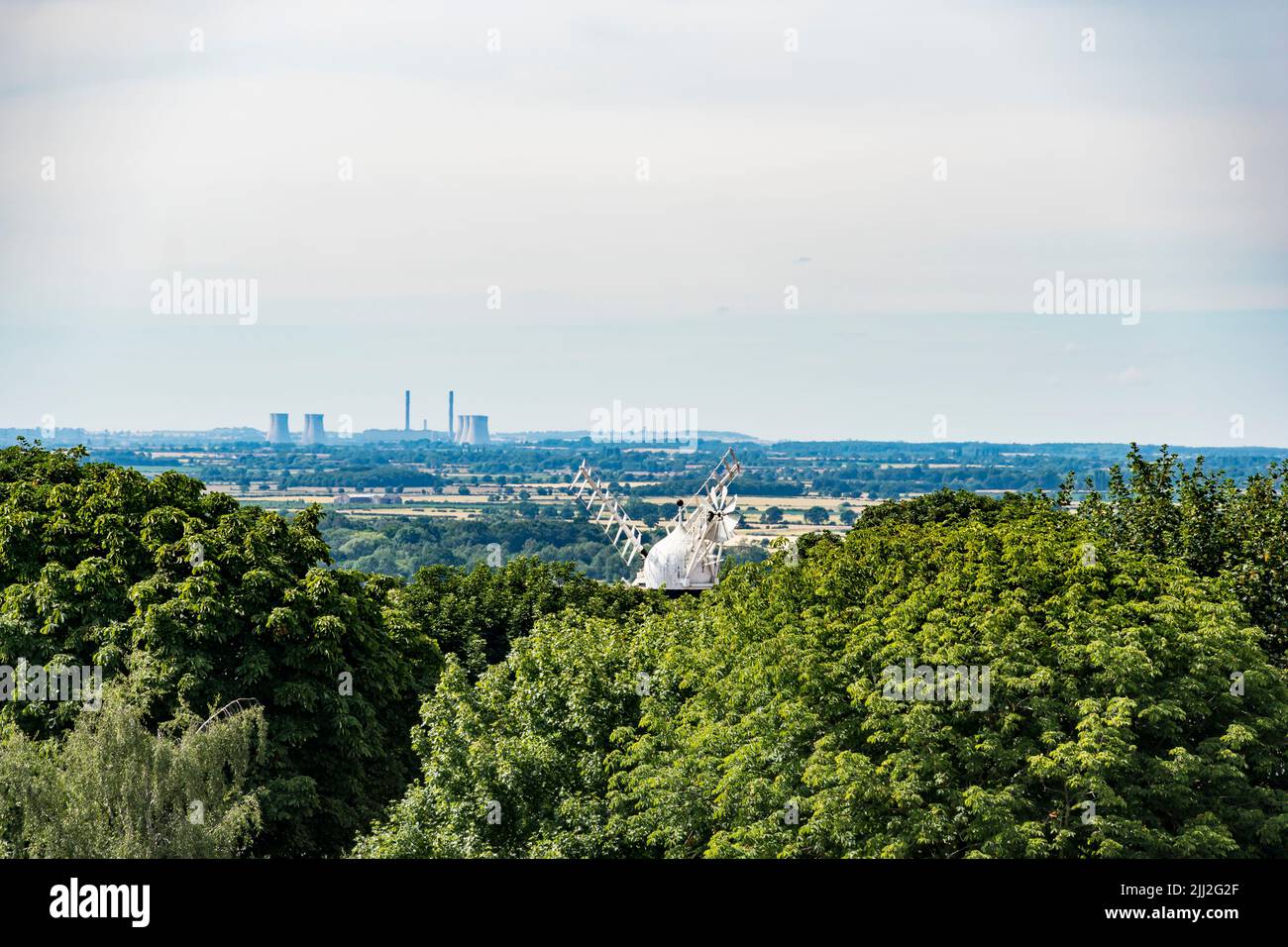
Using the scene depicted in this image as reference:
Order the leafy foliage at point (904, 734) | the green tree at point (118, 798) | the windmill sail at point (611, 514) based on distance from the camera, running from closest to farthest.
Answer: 1. the green tree at point (118, 798)
2. the leafy foliage at point (904, 734)
3. the windmill sail at point (611, 514)

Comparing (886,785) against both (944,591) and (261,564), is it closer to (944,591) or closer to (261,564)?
(944,591)

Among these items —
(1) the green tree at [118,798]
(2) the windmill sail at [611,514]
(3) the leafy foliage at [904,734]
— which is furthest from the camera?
→ (2) the windmill sail at [611,514]

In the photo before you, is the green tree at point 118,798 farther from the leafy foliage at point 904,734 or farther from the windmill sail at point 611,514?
the windmill sail at point 611,514

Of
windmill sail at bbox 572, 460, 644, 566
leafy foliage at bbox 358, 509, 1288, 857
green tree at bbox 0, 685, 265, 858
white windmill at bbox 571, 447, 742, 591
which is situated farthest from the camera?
windmill sail at bbox 572, 460, 644, 566

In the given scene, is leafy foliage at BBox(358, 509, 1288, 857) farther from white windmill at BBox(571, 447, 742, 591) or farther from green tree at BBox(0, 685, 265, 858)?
white windmill at BBox(571, 447, 742, 591)

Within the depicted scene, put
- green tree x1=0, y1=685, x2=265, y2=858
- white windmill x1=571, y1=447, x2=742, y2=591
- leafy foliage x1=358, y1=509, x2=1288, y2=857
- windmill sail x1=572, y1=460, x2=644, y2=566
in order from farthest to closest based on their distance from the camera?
windmill sail x1=572, y1=460, x2=644, y2=566, white windmill x1=571, y1=447, x2=742, y2=591, leafy foliage x1=358, y1=509, x2=1288, y2=857, green tree x1=0, y1=685, x2=265, y2=858

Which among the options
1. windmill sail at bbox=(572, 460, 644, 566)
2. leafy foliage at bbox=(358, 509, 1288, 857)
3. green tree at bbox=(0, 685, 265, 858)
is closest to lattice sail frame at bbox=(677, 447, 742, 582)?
windmill sail at bbox=(572, 460, 644, 566)

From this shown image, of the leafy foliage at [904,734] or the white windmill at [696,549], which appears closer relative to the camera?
the leafy foliage at [904,734]

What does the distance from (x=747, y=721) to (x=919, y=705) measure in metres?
4.02

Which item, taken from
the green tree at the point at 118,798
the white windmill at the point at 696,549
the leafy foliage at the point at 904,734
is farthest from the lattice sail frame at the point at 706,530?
the green tree at the point at 118,798

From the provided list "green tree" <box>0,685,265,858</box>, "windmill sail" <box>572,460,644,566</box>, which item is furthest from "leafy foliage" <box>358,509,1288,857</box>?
"windmill sail" <box>572,460,644,566</box>

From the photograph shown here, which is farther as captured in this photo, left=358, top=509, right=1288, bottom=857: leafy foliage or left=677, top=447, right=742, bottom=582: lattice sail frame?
left=677, top=447, right=742, bottom=582: lattice sail frame
